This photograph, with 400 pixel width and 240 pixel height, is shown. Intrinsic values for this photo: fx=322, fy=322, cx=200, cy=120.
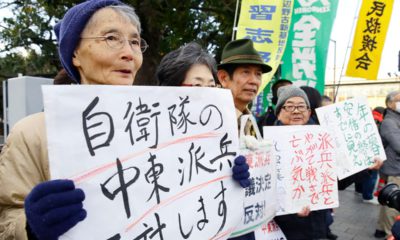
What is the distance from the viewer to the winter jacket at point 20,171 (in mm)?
946

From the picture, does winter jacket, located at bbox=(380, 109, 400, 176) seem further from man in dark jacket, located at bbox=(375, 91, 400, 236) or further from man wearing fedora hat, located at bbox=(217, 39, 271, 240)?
man wearing fedora hat, located at bbox=(217, 39, 271, 240)

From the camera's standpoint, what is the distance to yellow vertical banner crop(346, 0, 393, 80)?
18.5 ft

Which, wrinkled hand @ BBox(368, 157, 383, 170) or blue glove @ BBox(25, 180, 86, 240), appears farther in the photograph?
wrinkled hand @ BBox(368, 157, 383, 170)

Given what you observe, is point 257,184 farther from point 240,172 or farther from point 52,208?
point 52,208

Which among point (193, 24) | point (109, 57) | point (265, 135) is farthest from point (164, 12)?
point (109, 57)

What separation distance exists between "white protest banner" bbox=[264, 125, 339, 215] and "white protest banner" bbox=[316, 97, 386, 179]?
0.30m

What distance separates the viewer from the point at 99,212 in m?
0.95

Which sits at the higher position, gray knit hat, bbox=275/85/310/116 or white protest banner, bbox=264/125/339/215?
gray knit hat, bbox=275/85/310/116

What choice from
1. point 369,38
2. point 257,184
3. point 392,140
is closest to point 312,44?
point 369,38

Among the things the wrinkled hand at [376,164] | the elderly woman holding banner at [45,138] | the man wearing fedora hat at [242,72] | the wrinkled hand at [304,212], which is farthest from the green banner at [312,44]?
the elderly woman holding banner at [45,138]

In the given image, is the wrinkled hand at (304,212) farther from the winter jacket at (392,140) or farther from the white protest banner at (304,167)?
the winter jacket at (392,140)

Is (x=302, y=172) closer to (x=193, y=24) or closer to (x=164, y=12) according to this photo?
(x=164, y=12)

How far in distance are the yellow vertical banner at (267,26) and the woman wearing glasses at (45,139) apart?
375 cm

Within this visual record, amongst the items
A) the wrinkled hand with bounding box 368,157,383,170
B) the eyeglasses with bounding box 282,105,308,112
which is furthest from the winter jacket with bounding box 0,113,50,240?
the wrinkled hand with bounding box 368,157,383,170
